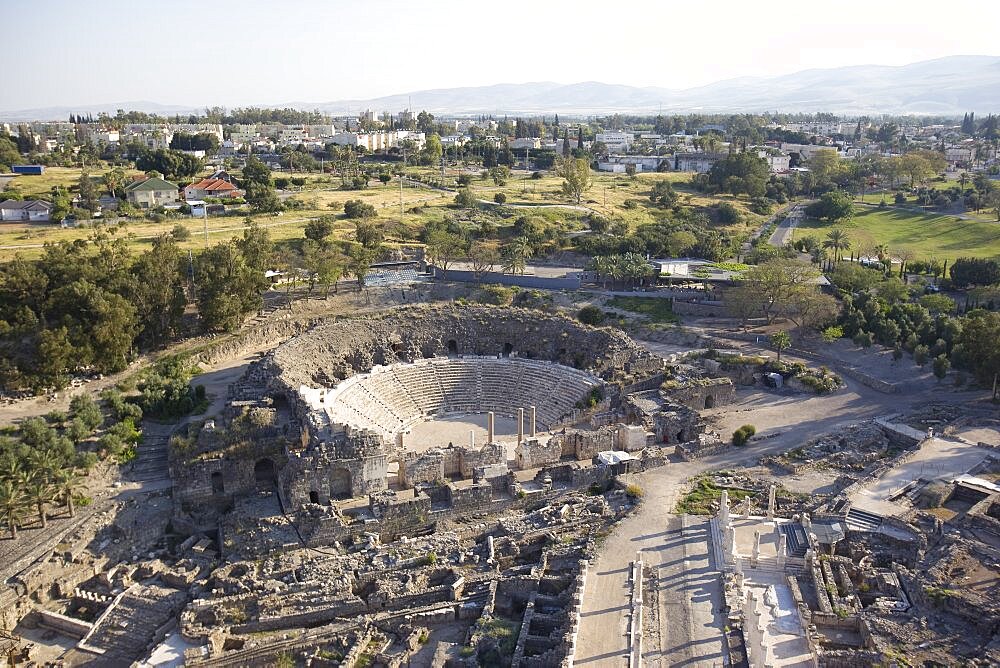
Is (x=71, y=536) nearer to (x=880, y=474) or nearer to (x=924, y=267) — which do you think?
(x=880, y=474)

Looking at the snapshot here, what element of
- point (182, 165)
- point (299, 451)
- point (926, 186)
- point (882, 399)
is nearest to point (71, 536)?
point (299, 451)

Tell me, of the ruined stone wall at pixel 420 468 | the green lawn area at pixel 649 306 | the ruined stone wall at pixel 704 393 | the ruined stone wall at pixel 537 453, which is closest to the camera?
the ruined stone wall at pixel 420 468

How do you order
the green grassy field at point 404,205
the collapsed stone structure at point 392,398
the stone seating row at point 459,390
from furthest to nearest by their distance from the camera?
the green grassy field at point 404,205
the stone seating row at point 459,390
the collapsed stone structure at point 392,398

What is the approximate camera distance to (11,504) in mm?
30828

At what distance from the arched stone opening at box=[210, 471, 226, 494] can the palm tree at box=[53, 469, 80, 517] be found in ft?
18.4

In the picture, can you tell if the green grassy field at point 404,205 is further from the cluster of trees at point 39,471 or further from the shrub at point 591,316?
the cluster of trees at point 39,471

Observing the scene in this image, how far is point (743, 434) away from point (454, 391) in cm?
1617

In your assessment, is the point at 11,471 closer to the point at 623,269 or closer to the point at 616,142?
the point at 623,269

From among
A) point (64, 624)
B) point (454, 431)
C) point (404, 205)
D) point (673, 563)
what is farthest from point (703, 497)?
point (404, 205)

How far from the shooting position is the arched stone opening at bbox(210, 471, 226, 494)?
3538 cm

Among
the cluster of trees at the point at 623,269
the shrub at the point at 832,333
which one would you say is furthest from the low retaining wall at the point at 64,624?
the cluster of trees at the point at 623,269

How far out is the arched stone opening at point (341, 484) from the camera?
113 ft

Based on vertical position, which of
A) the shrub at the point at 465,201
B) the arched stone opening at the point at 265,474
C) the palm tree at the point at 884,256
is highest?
the shrub at the point at 465,201

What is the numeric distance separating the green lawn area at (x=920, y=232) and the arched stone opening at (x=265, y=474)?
2673 inches
